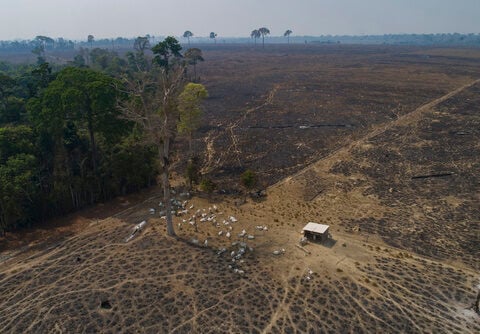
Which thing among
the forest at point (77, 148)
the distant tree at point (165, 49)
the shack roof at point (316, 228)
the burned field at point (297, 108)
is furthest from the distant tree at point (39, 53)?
the shack roof at point (316, 228)

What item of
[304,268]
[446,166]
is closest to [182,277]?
[304,268]

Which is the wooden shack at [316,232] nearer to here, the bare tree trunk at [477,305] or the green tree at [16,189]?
the bare tree trunk at [477,305]

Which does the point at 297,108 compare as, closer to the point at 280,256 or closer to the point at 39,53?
the point at 280,256

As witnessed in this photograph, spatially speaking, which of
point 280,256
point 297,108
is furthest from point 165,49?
point 280,256

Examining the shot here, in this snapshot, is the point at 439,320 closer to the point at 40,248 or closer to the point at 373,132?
the point at 40,248

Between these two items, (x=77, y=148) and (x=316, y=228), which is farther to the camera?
(x=77, y=148)
